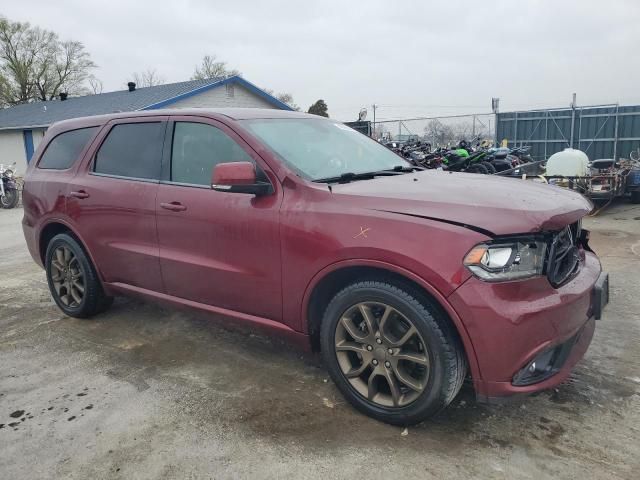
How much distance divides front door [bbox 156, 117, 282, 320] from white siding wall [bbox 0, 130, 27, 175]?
2759 cm

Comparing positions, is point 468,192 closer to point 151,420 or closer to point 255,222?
point 255,222

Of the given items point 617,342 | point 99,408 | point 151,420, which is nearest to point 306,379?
point 151,420

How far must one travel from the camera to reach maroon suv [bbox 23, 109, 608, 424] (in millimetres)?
2383

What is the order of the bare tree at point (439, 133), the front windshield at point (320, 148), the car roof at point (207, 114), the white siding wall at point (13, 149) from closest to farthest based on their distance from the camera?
1. the front windshield at point (320, 148)
2. the car roof at point (207, 114)
3. the bare tree at point (439, 133)
4. the white siding wall at point (13, 149)

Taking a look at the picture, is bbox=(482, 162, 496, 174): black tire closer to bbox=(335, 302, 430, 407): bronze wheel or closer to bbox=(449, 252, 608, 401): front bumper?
bbox=(449, 252, 608, 401): front bumper

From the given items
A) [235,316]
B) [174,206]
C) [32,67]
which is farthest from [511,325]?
[32,67]

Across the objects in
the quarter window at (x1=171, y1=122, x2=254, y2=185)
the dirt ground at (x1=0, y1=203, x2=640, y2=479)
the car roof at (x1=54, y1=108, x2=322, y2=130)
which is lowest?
→ the dirt ground at (x1=0, y1=203, x2=640, y2=479)

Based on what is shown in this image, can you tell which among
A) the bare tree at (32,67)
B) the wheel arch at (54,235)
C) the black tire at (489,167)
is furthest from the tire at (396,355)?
the bare tree at (32,67)

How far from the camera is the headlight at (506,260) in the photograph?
235cm

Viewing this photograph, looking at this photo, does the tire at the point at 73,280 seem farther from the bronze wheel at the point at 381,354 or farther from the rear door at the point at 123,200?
the bronze wheel at the point at 381,354

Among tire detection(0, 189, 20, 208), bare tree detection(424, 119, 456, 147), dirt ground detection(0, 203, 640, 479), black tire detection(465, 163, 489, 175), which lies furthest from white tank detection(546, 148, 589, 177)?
tire detection(0, 189, 20, 208)

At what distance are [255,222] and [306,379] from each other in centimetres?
109

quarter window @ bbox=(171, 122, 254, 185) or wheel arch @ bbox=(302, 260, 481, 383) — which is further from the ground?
quarter window @ bbox=(171, 122, 254, 185)

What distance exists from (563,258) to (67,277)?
3.94 m
